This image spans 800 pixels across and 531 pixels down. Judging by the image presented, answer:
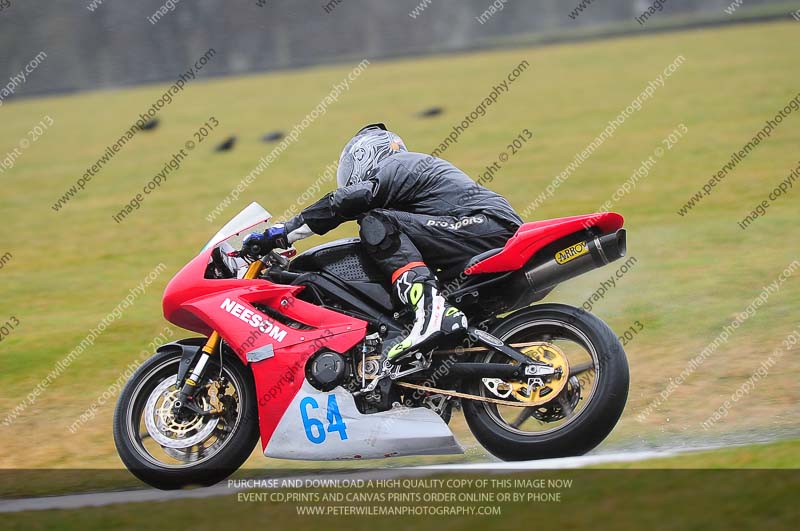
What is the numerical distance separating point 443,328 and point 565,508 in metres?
1.33

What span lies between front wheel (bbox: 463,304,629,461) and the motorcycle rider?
0.40 metres

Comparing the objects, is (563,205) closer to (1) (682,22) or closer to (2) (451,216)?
(2) (451,216)

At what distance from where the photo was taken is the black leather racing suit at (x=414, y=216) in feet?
19.3

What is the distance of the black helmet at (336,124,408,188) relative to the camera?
6214 millimetres
